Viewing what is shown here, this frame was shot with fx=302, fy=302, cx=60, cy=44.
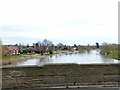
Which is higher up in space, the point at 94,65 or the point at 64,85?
the point at 94,65

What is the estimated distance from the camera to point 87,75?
44.7 ft

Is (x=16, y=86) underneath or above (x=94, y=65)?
underneath

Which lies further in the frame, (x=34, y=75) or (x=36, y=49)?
(x=36, y=49)

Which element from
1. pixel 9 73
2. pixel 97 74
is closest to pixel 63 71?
pixel 97 74

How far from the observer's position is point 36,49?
160250 mm

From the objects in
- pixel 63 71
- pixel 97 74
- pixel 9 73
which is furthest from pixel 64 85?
pixel 9 73

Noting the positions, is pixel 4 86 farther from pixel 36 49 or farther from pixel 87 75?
pixel 36 49

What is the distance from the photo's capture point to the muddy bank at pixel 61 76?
13.5 metres

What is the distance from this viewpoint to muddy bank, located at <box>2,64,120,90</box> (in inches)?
531

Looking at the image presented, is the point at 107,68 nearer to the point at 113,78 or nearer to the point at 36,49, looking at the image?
the point at 113,78

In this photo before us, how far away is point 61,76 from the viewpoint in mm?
13625

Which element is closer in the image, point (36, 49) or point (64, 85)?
point (64, 85)

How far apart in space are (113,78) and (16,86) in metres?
4.37

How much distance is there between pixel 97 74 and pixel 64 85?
62.3 inches
